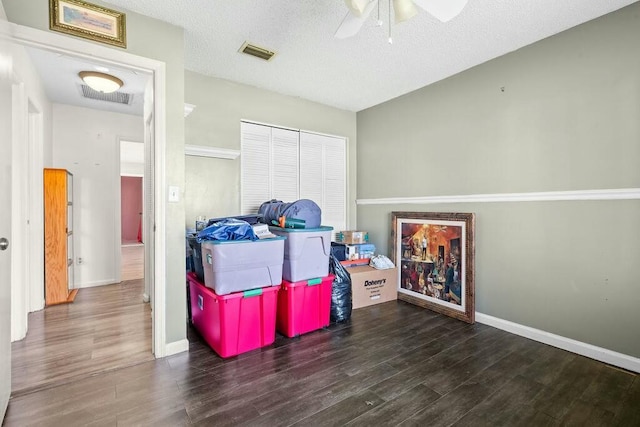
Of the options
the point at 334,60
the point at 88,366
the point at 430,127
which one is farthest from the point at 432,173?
the point at 88,366

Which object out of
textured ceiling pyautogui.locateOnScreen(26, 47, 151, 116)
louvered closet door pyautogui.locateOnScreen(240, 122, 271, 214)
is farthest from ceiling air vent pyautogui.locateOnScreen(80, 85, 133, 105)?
louvered closet door pyautogui.locateOnScreen(240, 122, 271, 214)

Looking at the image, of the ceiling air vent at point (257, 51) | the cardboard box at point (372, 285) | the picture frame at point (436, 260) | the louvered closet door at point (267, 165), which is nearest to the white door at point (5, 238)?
the ceiling air vent at point (257, 51)

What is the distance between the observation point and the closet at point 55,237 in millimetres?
3490

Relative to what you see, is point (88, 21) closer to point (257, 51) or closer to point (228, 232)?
point (257, 51)

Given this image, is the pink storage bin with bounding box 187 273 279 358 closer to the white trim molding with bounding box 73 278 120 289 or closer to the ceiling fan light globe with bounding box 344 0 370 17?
the ceiling fan light globe with bounding box 344 0 370 17

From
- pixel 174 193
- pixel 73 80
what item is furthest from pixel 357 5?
pixel 73 80

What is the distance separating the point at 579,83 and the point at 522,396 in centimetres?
234

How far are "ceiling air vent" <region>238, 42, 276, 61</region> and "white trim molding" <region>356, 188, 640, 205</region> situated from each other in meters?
2.21

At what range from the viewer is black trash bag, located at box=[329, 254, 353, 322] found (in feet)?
9.80

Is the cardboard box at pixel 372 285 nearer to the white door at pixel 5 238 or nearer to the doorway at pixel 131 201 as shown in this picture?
the white door at pixel 5 238

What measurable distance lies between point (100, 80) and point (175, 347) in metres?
2.87

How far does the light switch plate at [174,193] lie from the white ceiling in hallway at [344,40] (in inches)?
49.9

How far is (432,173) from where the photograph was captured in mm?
3449

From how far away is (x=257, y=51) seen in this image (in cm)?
275
